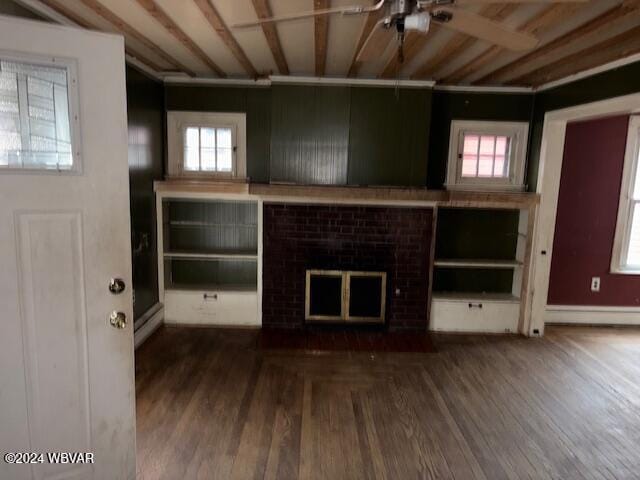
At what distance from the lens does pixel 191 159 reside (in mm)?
4309

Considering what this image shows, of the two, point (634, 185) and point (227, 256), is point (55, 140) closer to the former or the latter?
point (227, 256)

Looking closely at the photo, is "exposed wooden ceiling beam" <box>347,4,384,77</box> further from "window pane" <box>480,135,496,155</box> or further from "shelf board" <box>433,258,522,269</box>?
"shelf board" <box>433,258,522,269</box>

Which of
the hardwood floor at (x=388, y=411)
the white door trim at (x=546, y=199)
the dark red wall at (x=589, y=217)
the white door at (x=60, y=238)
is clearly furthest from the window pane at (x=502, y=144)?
the white door at (x=60, y=238)

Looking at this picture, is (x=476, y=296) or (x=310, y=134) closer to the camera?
(x=310, y=134)

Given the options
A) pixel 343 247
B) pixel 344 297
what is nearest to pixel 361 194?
pixel 343 247

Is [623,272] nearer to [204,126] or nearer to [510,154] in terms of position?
[510,154]

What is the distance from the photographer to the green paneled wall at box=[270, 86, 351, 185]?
13.1 ft

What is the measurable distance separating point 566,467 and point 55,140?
3.06m

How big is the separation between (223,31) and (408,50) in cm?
132

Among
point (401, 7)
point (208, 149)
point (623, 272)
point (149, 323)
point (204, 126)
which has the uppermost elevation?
point (401, 7)

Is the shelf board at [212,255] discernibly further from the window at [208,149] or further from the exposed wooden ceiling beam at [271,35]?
the exposed wooden ceiling beam at [271,35]

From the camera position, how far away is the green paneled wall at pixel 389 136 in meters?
4.01

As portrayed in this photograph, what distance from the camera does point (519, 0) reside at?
5.00 feet

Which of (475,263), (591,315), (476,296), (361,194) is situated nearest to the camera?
(361,194)
